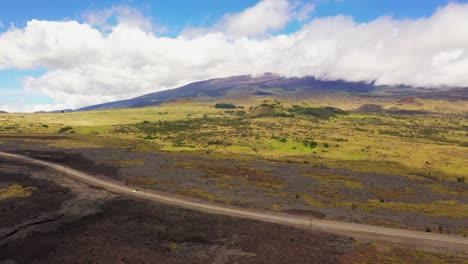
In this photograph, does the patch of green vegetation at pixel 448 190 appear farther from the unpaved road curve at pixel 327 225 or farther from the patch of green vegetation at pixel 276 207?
the patch of green vegetation at pixel 276 207

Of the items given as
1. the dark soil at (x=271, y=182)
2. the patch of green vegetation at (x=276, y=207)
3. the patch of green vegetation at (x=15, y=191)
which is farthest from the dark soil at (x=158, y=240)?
the dark soil at (x=271, y=182)

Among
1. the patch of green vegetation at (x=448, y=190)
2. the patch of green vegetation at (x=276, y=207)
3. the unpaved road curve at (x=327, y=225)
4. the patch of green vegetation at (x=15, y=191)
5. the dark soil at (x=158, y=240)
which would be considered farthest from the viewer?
the patch of green vegetation at (x=448, y=190)

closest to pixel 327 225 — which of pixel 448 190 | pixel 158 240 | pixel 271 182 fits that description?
pixel 158 240

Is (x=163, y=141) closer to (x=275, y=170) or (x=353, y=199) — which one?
(x=275, y=170)

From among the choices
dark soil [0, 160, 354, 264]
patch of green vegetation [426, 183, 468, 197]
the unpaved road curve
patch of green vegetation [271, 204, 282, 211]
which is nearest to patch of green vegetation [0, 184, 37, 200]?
dark soil [0, 160, 354, 264]

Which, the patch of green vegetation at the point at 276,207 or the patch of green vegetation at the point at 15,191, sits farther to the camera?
the patch of green vegetation at the point at 15,191

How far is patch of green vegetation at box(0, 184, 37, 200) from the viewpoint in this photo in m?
40.7

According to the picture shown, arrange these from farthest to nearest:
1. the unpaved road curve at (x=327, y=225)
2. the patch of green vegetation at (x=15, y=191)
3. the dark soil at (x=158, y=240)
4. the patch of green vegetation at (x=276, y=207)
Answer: the patch of green vegetation at (x=15, y=191), the patch of green vegetation at (x=276, y=207), the unpaved road curve at (x=327, y=225), the dark soil at (x=158, y=240)

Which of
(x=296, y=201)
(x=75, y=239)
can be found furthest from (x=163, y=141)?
(x=75, y=239)

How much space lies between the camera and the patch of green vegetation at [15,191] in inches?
1601

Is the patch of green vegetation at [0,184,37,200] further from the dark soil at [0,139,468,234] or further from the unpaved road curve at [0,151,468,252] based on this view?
the dark soil at [0,139,468,234]

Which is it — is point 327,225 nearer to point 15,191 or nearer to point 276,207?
point 276,207

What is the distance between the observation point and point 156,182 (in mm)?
50000

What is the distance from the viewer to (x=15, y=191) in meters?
42.8
